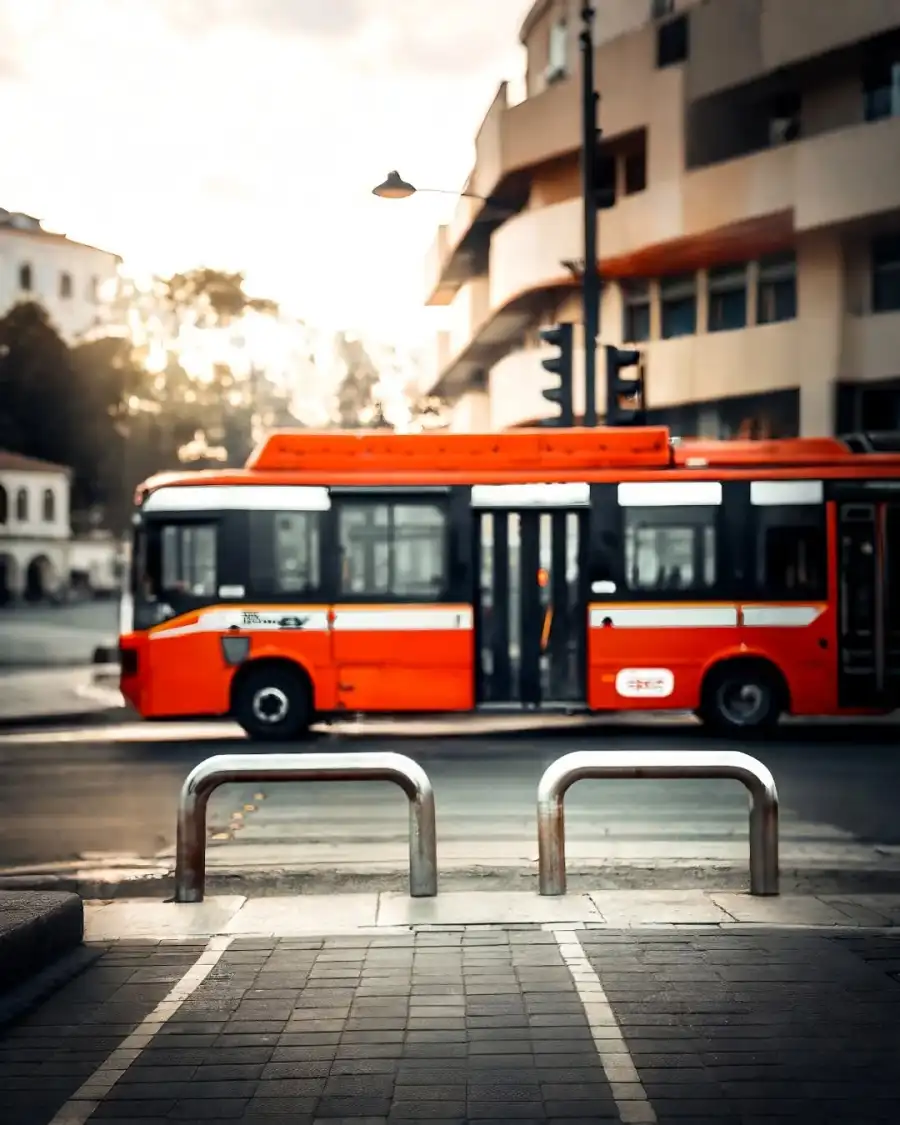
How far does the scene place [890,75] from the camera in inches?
1181

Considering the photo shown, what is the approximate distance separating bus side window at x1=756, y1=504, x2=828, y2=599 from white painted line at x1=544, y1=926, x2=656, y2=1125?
10.6 meters

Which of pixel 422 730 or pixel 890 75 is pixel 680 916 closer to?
pixel 422 730

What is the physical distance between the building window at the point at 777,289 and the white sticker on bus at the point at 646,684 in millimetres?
16947

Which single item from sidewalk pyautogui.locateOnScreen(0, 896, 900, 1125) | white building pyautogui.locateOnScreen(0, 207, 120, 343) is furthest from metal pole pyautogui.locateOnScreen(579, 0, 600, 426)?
white building pyautogui.locateOnScreen(0, 207, 120, 343)

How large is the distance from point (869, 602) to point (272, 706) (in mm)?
6599

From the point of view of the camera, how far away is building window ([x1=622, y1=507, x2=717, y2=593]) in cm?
1750

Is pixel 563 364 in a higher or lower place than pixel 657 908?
higher

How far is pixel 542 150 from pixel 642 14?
12.0 feet

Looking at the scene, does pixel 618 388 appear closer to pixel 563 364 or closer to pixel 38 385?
pixel 563 364

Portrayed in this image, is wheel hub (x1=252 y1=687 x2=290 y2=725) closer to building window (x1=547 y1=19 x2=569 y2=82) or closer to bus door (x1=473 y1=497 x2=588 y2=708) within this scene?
bus door (x1=473 y1=497 x2=588 y2=708)

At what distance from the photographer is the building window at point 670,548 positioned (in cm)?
1750

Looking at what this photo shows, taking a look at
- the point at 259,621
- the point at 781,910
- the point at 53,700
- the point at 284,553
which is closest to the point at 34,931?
the point at 781,910

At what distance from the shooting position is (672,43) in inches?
1307

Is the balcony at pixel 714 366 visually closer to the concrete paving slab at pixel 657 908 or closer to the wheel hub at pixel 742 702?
the wheel hub at pixel 742 702
